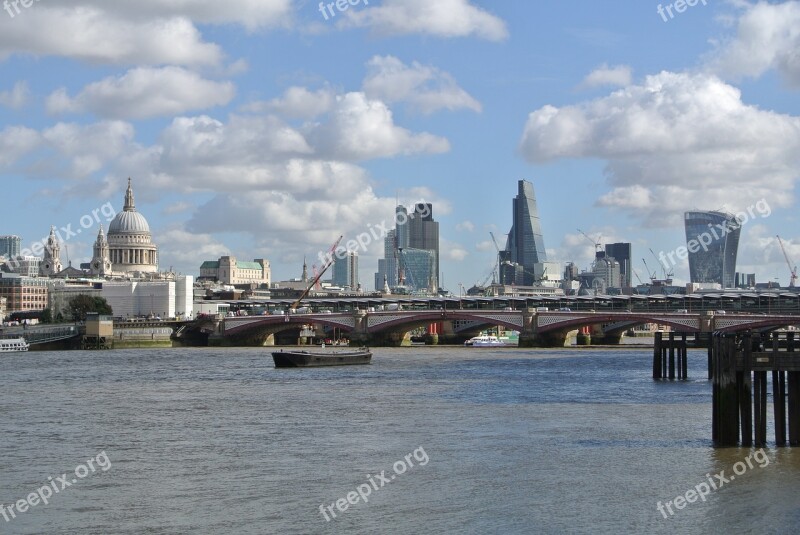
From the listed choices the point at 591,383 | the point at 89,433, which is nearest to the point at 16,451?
the point at 89,433

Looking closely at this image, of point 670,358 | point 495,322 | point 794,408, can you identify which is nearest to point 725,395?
point 794,408

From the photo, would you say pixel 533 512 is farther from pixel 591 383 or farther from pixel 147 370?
pixel 147 370

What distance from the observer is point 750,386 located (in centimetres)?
3419

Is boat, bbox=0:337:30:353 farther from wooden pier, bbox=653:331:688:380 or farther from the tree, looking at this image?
wooden pier, bbox=653:331:688:380

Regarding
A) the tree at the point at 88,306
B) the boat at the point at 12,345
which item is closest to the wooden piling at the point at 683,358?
the boat at the point at 12,345

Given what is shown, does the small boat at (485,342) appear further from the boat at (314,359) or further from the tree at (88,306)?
the tree at (88,306)

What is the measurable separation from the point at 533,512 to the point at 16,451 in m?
17.3

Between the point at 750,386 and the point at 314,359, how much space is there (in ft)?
190

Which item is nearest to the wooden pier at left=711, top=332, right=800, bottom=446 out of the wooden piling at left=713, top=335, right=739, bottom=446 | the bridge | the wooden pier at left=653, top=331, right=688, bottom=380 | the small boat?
the wooden piling at left=713, top=335, right=739, bottom=446

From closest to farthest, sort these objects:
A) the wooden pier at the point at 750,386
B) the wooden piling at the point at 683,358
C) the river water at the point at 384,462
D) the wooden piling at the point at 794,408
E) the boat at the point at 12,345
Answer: the river water at the point at 384,462 < the wooden pier at the point at 750,386 < the wooden piling at the point at 794,408 < the wooden piling at the point at 683,358 < the boat at the point at 12,345

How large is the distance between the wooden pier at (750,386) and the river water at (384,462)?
0.71m

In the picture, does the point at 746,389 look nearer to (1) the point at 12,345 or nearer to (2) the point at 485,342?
(1) the point at 12,345

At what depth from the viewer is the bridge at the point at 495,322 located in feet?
364

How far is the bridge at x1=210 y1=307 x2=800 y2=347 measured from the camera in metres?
111
